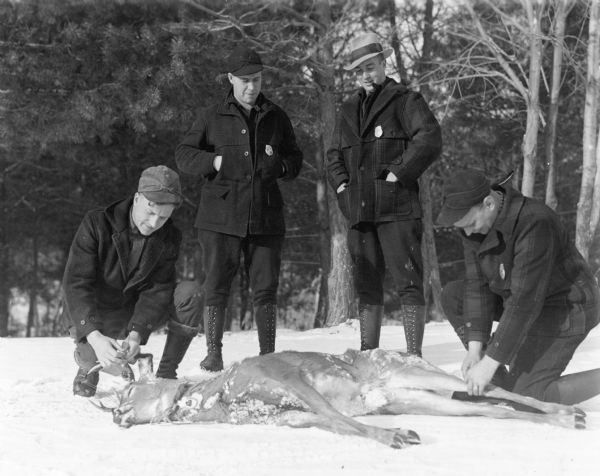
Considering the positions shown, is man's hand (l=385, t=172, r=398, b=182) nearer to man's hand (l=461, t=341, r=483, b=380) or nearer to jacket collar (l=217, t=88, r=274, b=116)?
jacket collar (l=217, t=88, r=274, b=116)

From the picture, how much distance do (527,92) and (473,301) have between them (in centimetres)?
824

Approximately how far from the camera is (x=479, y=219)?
3.71m

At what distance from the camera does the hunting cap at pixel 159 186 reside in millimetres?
4203

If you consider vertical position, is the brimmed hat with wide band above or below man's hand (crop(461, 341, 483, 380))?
above

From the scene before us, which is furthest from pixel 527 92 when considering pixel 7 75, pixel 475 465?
pixel 475 465

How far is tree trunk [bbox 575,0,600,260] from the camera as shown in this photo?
34.3ft

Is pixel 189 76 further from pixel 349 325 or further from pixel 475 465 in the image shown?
pixel 475 465

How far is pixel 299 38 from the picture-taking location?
1232 cm

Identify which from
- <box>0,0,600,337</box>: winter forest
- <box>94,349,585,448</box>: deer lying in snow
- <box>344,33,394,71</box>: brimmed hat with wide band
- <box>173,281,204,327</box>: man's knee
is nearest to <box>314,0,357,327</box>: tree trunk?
<box>0,0,600,337</box>: winter forest

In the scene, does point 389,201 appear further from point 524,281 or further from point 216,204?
point 524,281

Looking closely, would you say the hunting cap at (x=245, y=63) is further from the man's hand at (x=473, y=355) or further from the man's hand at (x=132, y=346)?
the man's hand at (x=473, y=355)

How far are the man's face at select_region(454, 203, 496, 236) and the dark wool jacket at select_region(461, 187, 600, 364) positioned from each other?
0.11ft

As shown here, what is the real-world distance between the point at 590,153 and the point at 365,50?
6640 millimetres

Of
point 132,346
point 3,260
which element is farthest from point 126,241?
point 3,260
